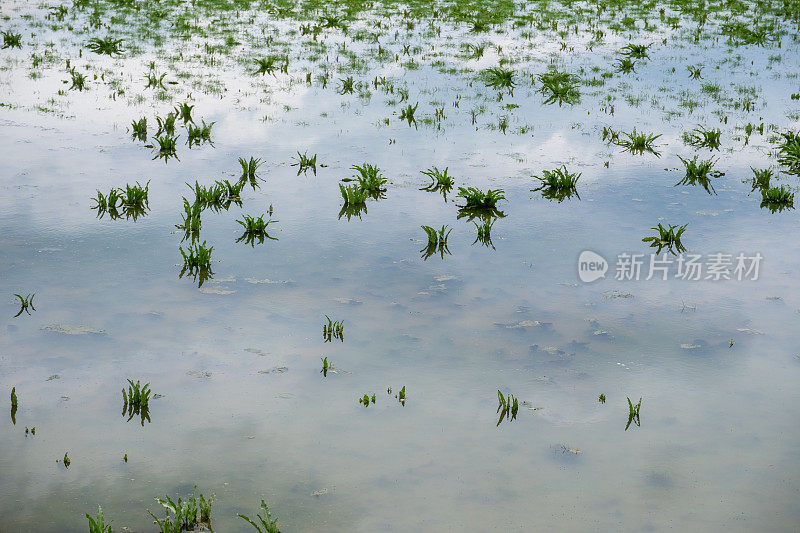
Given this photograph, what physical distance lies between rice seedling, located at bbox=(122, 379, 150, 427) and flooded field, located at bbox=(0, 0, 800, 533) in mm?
29

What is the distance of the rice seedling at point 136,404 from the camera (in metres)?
6.64

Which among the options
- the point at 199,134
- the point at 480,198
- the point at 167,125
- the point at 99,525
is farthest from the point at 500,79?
the point at 99,525

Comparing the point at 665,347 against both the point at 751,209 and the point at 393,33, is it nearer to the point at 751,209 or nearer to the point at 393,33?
the point at 751,209

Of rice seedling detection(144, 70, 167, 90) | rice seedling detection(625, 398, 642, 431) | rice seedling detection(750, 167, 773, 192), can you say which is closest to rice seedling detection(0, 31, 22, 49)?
rice seedling detection(144, 70, 167, 90)

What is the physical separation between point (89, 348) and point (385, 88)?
12.2 metres

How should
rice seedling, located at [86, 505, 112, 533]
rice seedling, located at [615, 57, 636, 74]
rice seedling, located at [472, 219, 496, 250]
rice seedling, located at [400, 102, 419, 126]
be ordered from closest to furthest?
rice seedling, located at [86, 505, 112, 533], rice seedling, located at [472, 219, 496, 250], rice seedling, located at [400, 102, 419, 126], rice seedling, located at [615, 57, 636, 74]

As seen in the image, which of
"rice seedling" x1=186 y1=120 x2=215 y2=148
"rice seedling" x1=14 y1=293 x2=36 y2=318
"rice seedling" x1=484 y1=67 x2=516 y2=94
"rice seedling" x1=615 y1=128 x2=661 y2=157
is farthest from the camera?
"rice seedling" x1=484 y1=67 x2=516 y2=94

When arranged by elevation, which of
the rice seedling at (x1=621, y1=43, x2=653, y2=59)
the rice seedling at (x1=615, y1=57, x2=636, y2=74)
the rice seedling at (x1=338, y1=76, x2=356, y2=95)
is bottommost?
the rice seedling at (x1=338, y1=76, x2=356, y2=95)

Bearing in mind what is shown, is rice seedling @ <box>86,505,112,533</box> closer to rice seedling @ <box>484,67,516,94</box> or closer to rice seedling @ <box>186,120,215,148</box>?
rice seedling @ <box>186,120,215,148</box>

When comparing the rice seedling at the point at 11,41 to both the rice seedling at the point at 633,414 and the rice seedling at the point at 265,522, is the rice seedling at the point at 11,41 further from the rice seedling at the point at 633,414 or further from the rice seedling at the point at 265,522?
the rice seedling at the point at 633,414

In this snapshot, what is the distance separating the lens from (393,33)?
81.0 ft

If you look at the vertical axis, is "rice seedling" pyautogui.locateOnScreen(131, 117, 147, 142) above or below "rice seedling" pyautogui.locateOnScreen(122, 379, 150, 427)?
above

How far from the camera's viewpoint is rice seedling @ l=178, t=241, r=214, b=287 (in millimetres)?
9297

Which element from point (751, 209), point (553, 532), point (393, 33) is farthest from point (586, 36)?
point (553, 532)
